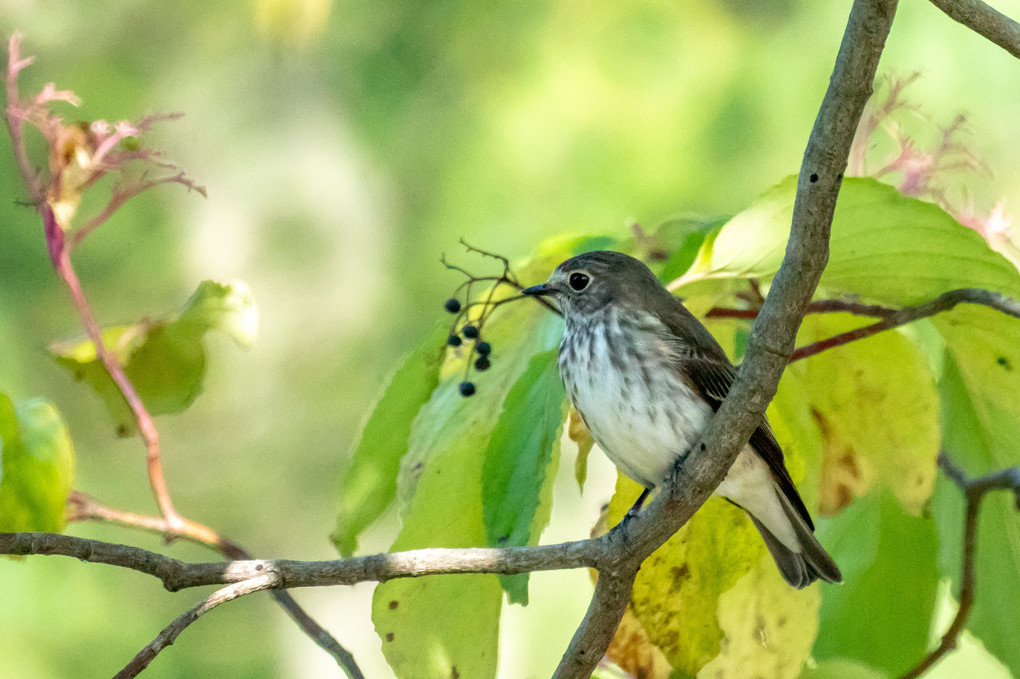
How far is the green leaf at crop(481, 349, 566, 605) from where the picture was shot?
0.91 metres

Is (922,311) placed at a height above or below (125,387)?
below

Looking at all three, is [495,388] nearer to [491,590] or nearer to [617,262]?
[491,590]

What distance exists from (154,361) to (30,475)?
0.93ft

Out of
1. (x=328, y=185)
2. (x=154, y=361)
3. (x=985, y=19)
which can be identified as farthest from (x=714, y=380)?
(x=328, y=185)

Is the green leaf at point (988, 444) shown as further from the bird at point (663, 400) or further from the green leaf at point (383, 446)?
the green leaf at point (383, 446)

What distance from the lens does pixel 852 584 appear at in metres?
1.28

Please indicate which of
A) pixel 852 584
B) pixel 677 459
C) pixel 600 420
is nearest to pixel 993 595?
pixel 852 584

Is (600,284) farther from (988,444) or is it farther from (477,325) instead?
(988,444)

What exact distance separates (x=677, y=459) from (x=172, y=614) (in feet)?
8.11

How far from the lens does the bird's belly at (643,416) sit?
1209 millimetres

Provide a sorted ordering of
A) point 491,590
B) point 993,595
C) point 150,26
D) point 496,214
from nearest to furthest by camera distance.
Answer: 1. point 491,590
2. point 993,595
3. point 496,214
4. point 150,26

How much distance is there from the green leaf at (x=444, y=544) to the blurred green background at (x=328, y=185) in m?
1.78

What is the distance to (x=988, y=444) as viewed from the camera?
1.11 metres

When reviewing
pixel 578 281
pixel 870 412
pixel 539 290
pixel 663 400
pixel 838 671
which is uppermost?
pixel 578 281
